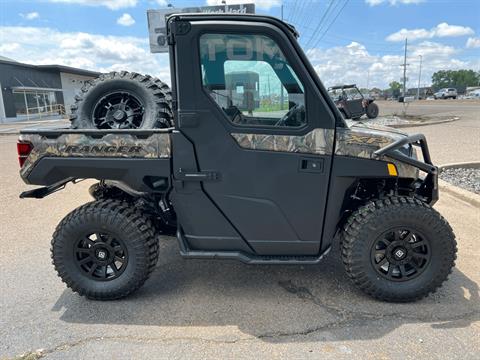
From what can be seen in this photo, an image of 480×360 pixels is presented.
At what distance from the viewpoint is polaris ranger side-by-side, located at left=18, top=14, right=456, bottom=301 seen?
9.50ft

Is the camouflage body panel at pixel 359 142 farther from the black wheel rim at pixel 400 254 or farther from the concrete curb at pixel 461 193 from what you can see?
the concrete curb at pixel 461 193

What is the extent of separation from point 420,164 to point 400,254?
0.77 m

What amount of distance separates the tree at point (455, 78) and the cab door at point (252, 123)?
11994 centimetres

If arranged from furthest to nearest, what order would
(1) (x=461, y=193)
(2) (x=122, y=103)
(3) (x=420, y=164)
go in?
(1) (x=461, y=193) < (2) (x=122, y=103) < (3) (x=420, y=164)

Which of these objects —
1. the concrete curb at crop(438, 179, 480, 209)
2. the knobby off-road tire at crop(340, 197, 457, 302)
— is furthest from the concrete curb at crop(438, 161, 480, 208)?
the knobby off-road tire at crop(340, 197, 457, 302)

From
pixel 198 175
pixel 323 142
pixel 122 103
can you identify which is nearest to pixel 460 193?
pixel 323 142

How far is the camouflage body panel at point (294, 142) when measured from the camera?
2.89 m

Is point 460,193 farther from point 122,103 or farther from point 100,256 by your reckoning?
point 100,256

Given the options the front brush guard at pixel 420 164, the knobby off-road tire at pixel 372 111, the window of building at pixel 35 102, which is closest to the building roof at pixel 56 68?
the window of building at pixel 35 102

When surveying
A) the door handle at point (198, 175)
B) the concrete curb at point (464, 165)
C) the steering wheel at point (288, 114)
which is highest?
the steering wheel at point (288, 114)

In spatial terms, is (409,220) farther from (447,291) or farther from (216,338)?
(216,338)

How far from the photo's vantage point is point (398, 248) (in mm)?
3074

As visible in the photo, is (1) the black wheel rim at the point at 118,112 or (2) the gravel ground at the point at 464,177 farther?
(2) the gravel ground at the point at 464,177

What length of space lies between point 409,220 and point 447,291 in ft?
2.89
